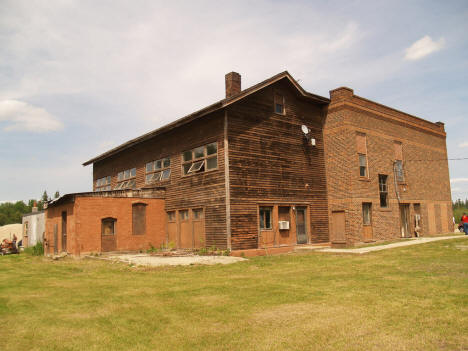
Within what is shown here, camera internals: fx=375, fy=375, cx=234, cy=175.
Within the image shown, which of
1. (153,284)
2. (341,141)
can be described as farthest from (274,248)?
(153,284)

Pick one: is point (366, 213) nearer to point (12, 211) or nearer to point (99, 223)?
point (99, 223)

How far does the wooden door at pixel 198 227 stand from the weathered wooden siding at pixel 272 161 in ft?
7.65

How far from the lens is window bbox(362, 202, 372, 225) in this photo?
21484mm

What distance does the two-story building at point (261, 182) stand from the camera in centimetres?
1831

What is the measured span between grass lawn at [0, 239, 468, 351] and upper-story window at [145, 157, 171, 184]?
1046cm

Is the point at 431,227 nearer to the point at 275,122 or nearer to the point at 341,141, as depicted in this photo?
the point at 341,141

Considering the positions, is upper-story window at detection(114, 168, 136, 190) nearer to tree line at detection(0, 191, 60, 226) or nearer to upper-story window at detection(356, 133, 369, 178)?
upper-story window at detection(356, 133, 369, 178)

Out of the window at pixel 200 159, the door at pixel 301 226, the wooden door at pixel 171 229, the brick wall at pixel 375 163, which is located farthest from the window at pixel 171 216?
the brick wall at pixel 375 163

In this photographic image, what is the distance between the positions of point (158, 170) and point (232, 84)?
23.6 ft

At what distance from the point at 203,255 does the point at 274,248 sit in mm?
3597

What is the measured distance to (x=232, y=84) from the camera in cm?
2092

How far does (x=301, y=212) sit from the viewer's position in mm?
20672

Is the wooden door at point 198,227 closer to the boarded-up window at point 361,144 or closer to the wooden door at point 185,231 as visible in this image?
the wooden door at point 185,231

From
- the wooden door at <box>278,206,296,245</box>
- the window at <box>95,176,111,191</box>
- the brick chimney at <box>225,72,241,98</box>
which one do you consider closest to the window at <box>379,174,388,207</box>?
the wooden door at <box>278,206,296,245</box>
